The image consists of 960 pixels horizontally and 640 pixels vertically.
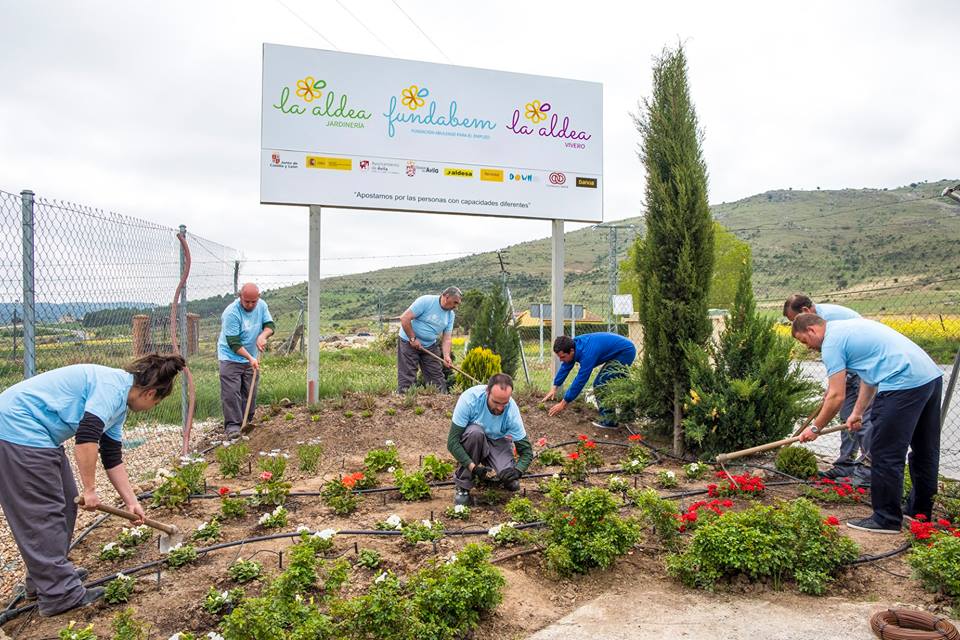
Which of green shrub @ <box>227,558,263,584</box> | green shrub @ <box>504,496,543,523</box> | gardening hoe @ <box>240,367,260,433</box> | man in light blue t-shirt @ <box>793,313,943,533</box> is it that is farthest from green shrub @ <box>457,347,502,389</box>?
green shrub @ <box>227,558,263,584</box>

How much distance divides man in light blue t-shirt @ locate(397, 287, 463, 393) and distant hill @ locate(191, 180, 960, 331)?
17.2ft

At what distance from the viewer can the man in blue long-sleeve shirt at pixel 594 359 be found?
24.5 ft

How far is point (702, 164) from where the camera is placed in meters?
7.29

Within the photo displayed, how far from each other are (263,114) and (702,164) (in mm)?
5573

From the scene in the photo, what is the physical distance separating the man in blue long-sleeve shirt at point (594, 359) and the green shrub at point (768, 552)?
11.6 ft

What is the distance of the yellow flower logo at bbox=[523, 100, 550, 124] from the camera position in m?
9.67

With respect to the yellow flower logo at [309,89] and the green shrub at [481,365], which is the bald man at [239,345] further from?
the yellow flower logo at [309,89]

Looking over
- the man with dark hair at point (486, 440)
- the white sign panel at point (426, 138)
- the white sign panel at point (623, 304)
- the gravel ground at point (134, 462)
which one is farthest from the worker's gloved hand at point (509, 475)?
the white sign panel at point (623, 304)

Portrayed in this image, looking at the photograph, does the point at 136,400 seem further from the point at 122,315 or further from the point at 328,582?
the point at 122,315

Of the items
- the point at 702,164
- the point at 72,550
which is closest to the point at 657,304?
the point at 702,164

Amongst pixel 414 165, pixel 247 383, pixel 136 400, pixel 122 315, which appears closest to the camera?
pixel 136 400

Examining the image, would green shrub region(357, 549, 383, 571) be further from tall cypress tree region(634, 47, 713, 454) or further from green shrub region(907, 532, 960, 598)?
tall cypress tree region(634, 47, 713, 454)

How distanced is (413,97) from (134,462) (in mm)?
5855

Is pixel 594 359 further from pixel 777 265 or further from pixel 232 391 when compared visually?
pixel 777 265
